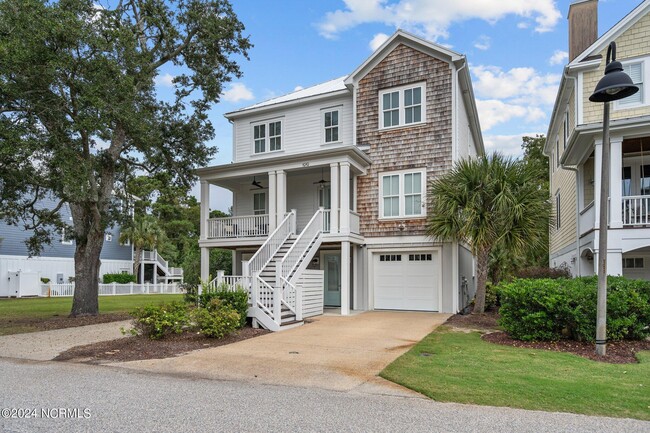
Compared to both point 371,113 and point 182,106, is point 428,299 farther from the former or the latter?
point 182,106

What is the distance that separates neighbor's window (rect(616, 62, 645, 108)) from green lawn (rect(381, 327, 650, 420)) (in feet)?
27.0

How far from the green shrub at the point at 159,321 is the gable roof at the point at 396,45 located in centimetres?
1110

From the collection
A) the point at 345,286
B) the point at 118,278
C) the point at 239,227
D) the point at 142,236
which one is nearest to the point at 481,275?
the point at 345,286

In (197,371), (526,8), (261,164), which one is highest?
(526,8)

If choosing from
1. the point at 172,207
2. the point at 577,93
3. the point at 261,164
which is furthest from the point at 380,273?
the point at 172,207

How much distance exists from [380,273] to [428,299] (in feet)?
6.42

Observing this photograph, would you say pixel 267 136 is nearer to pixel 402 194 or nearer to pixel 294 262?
pixel 402 194

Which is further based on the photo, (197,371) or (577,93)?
(577,93)

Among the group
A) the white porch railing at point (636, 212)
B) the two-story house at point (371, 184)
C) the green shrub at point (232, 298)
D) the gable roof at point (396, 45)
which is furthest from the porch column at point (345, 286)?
the white porch railing at point (636, 212)

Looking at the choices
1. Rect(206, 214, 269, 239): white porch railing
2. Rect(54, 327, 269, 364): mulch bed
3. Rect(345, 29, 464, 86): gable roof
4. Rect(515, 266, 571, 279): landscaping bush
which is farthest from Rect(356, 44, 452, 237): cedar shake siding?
Rect(54, 327, 269, 364): mulch bed

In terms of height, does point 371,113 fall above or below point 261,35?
below

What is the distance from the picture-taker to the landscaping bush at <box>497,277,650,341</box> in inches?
363

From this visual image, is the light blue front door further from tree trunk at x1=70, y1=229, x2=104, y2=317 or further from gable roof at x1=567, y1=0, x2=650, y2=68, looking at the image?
gable roof at x1=567, y1=0, x2=650, y2=68

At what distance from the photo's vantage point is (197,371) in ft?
25.0
